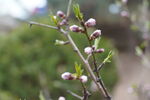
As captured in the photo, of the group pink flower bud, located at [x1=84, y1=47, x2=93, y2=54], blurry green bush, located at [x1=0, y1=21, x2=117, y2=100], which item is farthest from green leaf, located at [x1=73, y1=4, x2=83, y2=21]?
blurry green bush, located at [x1=0, y1=21, x2=117, y2=100]

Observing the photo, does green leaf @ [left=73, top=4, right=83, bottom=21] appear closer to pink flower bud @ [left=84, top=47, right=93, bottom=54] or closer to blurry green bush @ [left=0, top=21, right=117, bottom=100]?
pink flower bud @ [left=84, top=47, right=93, bottom=54]

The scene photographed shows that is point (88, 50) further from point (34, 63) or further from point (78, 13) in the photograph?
point (34, 63)

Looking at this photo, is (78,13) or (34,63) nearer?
(78,13)

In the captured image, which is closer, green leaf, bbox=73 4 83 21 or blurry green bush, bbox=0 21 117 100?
green leaf, bbox=73 4 83 21

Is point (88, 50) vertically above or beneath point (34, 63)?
Answer: beneath

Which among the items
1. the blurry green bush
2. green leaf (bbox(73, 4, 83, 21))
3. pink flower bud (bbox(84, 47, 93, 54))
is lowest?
pink flower bud (bbox(84, 47, 93, 54))

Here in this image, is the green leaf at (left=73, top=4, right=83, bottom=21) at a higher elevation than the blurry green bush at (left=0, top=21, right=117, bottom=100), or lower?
lower

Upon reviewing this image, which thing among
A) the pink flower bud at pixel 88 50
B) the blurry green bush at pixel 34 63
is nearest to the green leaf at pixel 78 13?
the pink flower bud at pixel 88 50

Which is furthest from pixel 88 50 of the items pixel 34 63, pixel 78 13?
pixel 34 63

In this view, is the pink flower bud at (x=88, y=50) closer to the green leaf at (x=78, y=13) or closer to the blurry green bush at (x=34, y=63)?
the green leaf at (x=78, y=13)
